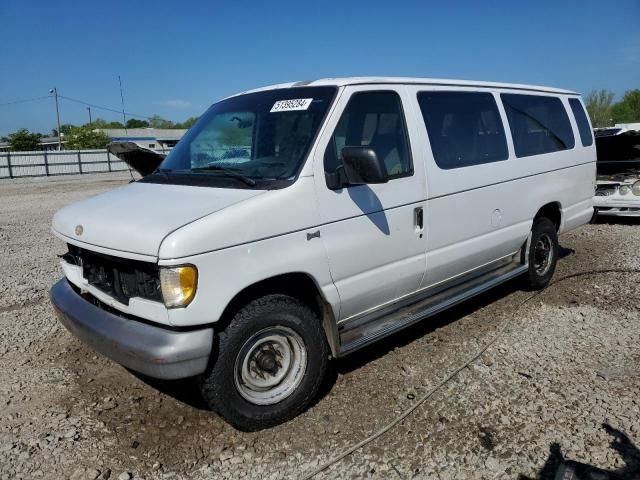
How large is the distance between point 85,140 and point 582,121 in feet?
213

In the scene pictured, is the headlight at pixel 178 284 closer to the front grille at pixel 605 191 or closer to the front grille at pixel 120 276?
the front grille at pixel 120 276

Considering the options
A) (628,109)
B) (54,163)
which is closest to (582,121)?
(54,163)

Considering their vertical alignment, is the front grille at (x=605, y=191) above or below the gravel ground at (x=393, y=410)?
above

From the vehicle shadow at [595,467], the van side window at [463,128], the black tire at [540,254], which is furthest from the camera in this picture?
the black tire at [540,254]

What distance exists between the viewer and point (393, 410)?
3467mm

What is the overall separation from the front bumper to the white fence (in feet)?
86.4

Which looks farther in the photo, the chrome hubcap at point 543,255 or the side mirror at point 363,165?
the chrome hubcap at point 543,255

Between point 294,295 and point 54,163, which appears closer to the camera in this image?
point 294,295

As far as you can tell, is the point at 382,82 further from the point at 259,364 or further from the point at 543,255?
the point at 543,255

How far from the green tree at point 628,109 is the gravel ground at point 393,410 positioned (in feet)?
230

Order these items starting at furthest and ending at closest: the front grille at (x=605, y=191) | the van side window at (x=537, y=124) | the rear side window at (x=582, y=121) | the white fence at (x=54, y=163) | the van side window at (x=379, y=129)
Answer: the white fence at (x=54, y=163) < the front grille at (x=605, y=191) < the rear side window at (x=582, y=121) < the van side window at (x=537, y=124) < the van side window at (x=379, y=129)

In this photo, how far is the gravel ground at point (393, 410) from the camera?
9.71ft

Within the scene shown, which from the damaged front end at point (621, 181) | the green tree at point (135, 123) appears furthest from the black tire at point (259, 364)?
the green tree at point (135, 123)

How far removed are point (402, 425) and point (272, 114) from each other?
2.32m
